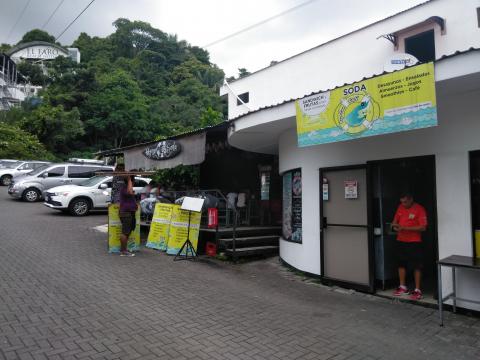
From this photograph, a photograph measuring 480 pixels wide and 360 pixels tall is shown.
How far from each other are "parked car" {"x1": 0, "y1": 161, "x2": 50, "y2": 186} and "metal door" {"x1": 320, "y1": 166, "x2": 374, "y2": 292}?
1923 centimetres

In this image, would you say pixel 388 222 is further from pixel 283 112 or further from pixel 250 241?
pixel 250 241

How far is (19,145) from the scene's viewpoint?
94.7ft

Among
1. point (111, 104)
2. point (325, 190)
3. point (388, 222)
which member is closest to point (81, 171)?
point (325, 190)

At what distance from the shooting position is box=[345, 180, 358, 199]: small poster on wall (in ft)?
21.1

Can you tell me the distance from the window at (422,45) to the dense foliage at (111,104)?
18.7m

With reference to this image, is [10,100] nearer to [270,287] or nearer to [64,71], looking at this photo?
[64,71]

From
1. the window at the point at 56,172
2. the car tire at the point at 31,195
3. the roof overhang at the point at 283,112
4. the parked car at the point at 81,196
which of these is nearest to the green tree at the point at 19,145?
the car tire at the point at 31,195

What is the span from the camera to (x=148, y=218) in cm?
1143

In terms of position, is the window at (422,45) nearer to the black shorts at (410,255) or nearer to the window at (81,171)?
the black shorts at (410,255)

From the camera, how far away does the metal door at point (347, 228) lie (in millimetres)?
6254

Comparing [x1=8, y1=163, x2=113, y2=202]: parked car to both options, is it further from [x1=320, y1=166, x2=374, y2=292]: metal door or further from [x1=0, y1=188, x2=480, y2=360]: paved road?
[x1=320, y1=166, x2=374, y2=292]: metal door

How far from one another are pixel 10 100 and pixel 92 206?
149 feet

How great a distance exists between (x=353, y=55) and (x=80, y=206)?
11714mm

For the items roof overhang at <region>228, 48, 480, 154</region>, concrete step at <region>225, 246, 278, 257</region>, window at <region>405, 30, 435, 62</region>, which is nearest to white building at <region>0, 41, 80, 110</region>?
window at <region>405, 30, 435, 62</region>
